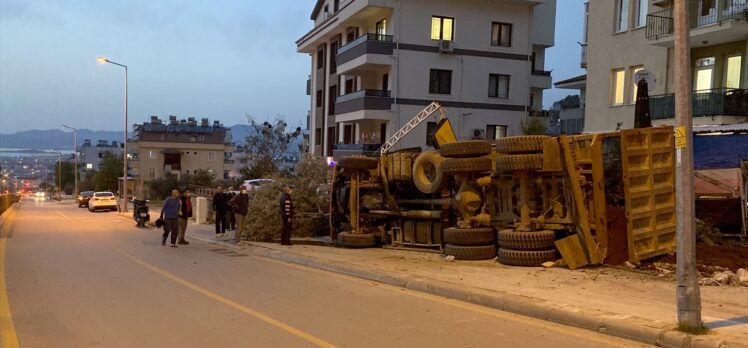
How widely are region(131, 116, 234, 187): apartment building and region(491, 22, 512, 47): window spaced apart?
58.4 m

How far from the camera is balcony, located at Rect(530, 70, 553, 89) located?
1609 inches

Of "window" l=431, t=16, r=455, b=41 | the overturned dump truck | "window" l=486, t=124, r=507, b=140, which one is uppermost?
"window" l=431, t=16, r=455, b=41

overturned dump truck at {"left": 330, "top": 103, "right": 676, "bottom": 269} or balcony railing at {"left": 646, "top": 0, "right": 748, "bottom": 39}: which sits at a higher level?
balcony railing at {"left": 646, "top": 0, "right": 748, "bottom": 39}

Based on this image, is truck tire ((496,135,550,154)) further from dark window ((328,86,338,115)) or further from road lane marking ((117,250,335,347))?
dark window ((328,86,338,115))

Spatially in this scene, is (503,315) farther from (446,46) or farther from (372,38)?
(446,46)

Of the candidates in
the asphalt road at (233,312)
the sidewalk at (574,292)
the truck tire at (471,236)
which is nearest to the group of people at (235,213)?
the sidewalk at (574,292)

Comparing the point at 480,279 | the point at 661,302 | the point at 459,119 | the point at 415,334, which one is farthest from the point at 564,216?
the point at 459,119

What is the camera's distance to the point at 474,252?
12359 mm

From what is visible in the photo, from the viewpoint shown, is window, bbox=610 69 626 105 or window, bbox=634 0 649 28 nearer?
window, bbox=634 0 649 28

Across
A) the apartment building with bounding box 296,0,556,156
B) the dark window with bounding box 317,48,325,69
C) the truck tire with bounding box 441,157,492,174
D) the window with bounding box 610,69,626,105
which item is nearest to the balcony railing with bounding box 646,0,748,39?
the window with bounding box 610,69,626,105

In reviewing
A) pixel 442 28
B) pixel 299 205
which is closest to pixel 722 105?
pixel 299 205

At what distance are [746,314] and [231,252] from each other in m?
12.1

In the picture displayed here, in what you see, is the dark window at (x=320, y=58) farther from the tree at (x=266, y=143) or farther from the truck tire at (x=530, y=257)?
the truck tire at (x=530, y=257)

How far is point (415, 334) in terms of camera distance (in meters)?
6.93
